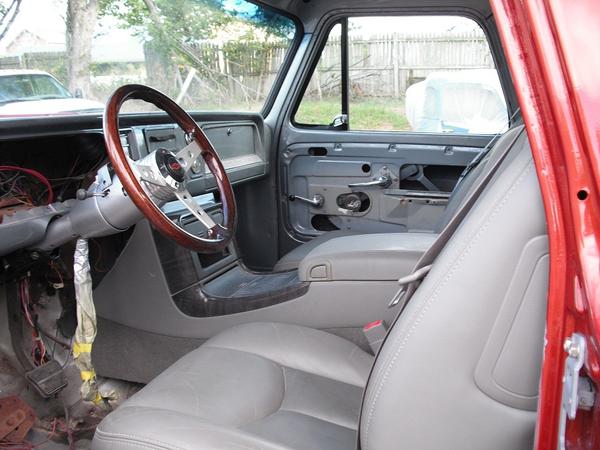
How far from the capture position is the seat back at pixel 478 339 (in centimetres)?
74

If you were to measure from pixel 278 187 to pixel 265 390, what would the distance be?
1.83 metres

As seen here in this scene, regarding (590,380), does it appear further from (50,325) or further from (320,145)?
(320,145)

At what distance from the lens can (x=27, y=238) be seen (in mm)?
1537

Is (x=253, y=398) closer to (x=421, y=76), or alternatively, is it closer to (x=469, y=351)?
(x=469, y=351)

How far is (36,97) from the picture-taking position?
1846 millimetres

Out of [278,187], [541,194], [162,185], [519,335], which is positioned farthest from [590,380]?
[278,187]

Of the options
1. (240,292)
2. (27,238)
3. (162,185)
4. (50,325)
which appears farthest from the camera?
(240,292)

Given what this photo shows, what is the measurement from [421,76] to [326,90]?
19.2 inches

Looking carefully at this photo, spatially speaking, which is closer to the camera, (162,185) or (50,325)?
(162,185)

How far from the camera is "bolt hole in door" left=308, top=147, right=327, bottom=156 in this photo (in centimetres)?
288

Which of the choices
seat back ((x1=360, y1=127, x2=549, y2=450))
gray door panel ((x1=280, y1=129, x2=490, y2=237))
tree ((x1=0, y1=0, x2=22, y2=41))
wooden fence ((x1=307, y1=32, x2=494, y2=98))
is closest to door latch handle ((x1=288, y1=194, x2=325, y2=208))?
gray door panel ((x1=280, y1=129, x2=490, y2=237))

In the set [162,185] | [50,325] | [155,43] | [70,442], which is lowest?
[70,442]

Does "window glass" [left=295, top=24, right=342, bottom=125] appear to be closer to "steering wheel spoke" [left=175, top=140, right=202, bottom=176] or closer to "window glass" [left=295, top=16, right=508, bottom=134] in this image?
"window glass" [left=295, top=16, right=508, bottom=134]

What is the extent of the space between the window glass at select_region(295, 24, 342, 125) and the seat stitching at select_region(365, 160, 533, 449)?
2.18 metres
